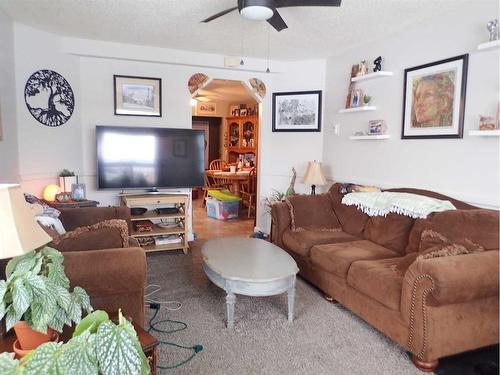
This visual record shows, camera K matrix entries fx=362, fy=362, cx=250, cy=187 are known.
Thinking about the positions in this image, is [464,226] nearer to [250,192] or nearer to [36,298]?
[36,298]

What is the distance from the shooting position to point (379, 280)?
237 centimetres

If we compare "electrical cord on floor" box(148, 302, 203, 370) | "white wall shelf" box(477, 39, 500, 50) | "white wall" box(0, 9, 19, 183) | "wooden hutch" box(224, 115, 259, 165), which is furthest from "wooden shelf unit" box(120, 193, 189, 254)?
"wooden hutch" box(224, 115, 259, 165)

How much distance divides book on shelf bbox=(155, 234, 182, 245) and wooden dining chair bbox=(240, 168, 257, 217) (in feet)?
7.51

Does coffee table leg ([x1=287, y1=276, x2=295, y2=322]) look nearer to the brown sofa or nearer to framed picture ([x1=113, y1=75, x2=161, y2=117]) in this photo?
the brown sofa

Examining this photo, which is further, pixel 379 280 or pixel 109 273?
pixel 379 280

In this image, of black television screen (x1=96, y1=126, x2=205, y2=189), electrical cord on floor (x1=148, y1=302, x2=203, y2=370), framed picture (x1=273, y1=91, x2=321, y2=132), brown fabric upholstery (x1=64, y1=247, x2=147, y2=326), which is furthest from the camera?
framed picture (x1=273, y1=91, x2=321, y2=132)

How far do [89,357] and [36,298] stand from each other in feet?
1.22

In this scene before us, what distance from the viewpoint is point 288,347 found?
2.31 metres

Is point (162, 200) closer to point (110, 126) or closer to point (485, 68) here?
point (110, 126)

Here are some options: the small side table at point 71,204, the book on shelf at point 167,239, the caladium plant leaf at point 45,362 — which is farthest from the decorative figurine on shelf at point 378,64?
the caladium plant leaf at point 45,362

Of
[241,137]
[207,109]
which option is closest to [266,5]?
[241,137]

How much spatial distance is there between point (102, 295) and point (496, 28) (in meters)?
3.19

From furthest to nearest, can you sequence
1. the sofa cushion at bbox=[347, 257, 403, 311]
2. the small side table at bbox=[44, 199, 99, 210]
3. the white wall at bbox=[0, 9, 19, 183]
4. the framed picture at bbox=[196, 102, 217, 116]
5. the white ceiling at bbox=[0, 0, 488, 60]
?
the framed picture at bbox=[196, 102, 217, 116], the small side table at bbox=[44, 199, 99, 210], the white wall at bbox=[0, 9, 19, 183], the white ceiling at bbox=[0, 0, 488, 60], the sofa cushion at bbox=[347, 257, 403, 311]

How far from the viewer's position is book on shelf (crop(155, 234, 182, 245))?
4.29 m
